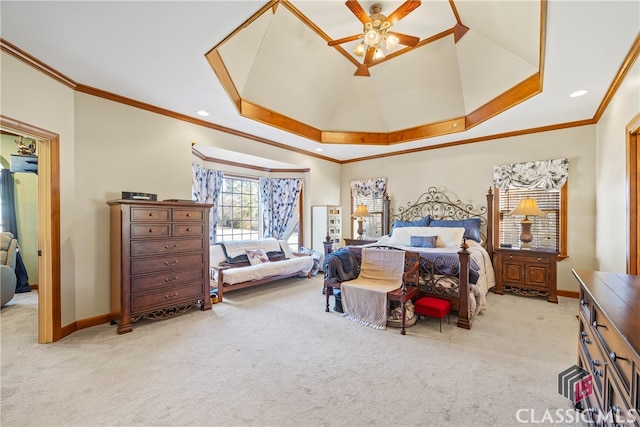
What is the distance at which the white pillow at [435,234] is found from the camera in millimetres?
4492

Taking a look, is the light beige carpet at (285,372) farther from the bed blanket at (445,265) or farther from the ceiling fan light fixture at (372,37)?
the ceiling fan light fixture at (372,37)

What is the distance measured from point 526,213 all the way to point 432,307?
7.86 ft

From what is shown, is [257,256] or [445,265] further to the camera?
[257,256]

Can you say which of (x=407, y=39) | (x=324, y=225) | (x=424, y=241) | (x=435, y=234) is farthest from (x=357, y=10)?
(x=324, y=225)

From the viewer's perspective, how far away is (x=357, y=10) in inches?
108

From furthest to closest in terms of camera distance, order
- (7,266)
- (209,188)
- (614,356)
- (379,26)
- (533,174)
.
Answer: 1. (209,188)
2. (533,174)
3. (7,266)
4. (379,26)
5. (614,356)

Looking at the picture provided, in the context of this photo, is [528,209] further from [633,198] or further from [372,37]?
[372,37]

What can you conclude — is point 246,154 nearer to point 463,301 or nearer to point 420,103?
point 420,103

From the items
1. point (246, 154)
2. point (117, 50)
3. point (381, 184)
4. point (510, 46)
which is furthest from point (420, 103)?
point (117, 50)

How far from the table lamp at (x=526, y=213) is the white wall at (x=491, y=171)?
55 centimetres

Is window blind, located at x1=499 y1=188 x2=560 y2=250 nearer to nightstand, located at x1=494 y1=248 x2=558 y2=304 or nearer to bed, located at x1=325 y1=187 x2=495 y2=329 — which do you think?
bed, located at x1=325 y1=187 x2=495 y2=329

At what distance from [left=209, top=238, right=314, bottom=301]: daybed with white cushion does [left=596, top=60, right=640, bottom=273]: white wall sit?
4.26m

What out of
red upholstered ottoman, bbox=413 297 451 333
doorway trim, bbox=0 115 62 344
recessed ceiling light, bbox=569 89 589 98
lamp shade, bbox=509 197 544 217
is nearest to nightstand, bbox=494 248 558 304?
lamp shade, bbox=509 197 544 217

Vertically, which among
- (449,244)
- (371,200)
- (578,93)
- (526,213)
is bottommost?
(449,244)
